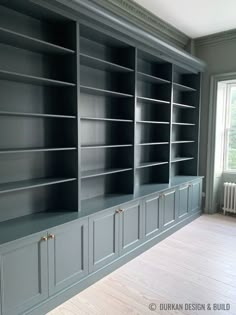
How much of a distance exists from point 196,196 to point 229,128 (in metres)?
1.40

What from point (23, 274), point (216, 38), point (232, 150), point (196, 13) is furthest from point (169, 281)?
point (216, 38)

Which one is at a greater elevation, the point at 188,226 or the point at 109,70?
the point at 109,70

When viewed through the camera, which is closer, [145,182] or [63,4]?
[63,4]

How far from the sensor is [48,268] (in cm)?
206

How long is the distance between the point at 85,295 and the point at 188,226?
7.32 feet

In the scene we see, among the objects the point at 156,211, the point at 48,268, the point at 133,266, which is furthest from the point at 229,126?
the point at 48,268

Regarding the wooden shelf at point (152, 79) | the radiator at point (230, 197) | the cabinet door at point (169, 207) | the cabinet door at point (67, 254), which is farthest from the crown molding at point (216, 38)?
the cabinet door at point (67, 254)

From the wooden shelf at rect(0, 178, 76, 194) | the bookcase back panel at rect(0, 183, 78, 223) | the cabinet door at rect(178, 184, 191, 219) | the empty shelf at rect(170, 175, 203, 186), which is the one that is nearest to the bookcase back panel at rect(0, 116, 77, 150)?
the wooden shelf at rect(0, 178, 76, 194)

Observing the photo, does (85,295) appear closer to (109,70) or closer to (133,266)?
(133,266)

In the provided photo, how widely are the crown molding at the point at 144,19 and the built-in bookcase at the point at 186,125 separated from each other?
1.87 ft

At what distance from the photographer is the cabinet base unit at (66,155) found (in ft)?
6.54

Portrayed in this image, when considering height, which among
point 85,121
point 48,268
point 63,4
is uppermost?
point 63,4

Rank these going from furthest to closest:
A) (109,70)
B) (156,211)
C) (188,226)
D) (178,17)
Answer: (188,226) → (178,17) → (156,211) → (109,70)

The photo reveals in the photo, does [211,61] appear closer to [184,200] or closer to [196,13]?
[196,13]
